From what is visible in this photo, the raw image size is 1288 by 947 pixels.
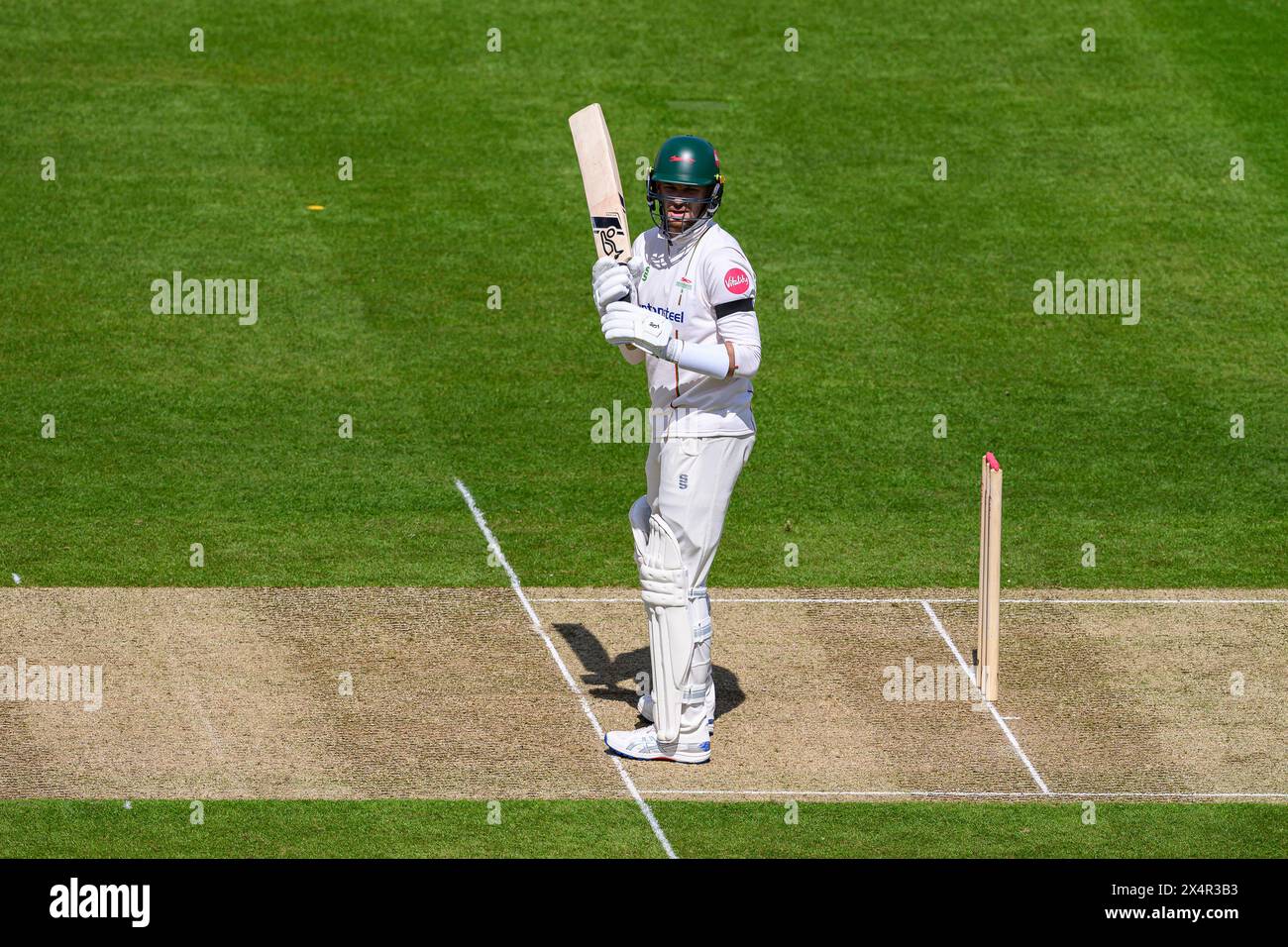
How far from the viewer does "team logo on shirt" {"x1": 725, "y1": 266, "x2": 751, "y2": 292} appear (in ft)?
36.5

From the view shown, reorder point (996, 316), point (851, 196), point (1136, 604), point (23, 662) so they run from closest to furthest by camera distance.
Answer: point (23, 662) → point (1136, 604) → point (996, 316) → point (851, 196)

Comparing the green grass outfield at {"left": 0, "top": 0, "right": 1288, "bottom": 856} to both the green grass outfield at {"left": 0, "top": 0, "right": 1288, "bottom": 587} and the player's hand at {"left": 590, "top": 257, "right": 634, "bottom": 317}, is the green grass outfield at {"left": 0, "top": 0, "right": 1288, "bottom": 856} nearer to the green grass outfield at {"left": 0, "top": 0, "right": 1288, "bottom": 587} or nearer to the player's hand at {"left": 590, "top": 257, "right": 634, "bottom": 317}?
the green grass outfield at {"left": 0, "top": 0, "right": 1288, "bottom": 587}

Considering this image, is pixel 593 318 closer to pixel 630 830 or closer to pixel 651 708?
pixel 651 708

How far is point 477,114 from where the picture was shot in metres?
22.9

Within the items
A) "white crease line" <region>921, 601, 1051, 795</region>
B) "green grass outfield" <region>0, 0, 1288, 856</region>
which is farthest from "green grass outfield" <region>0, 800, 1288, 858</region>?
"white crease line" <region>921, 601, 1051, 795</region>

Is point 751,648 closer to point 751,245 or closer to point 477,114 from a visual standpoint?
point 751,245

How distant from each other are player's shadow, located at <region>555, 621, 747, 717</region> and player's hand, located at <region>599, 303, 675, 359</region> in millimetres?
2550

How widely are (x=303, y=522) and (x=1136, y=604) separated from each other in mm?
6522

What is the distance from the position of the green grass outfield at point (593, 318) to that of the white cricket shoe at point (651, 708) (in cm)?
88

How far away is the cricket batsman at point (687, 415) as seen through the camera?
36.7 feet

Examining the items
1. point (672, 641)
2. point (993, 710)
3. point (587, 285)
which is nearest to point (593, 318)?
point (587, 285)

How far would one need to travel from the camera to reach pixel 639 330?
10.8m

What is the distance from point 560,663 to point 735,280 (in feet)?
10.3

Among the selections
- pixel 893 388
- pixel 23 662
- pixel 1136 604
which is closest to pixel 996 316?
pixel 893 388
